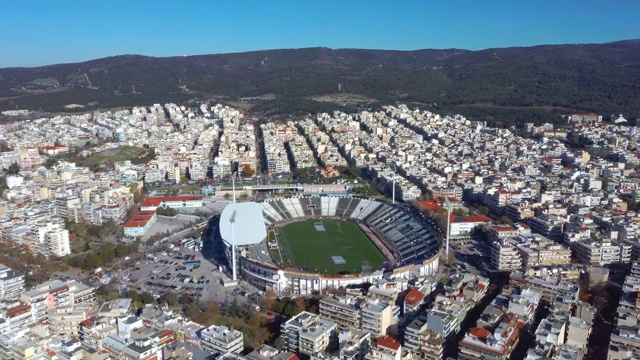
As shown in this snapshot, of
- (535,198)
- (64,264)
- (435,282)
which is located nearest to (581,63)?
(535,198)

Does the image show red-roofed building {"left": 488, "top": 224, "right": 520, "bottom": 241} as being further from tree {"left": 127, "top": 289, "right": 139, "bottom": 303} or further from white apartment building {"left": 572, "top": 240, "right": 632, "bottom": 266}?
tree {"left": 127, "top": 289, "right": 139, "bottom": 303}

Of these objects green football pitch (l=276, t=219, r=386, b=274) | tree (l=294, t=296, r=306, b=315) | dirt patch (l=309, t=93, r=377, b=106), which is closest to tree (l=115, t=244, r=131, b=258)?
green football pitch (l=276, t=219, r=386, b=274)

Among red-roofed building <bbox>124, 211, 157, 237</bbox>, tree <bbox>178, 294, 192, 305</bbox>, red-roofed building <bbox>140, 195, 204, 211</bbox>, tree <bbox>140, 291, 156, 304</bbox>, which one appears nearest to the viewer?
tree <bbox>140, 291, 156, 304</bbox>

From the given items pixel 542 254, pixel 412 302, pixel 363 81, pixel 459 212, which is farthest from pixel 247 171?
pixel 363 81

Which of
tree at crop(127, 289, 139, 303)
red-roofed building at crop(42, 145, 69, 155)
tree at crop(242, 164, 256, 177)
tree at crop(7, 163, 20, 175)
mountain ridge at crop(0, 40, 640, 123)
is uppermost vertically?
mountain ridge at crop(0, 40, 640, 123)

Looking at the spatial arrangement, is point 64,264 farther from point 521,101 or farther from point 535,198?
point 521,101

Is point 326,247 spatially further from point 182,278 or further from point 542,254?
point 542,254
